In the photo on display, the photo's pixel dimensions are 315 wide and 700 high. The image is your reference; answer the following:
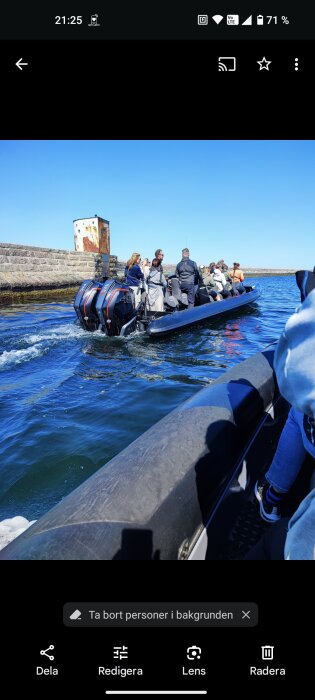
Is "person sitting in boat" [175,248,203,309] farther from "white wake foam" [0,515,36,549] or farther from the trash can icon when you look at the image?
the trash can icon

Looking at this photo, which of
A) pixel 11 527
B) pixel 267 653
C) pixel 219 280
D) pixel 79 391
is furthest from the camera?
pixel 219 280

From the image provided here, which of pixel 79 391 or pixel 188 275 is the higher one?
pixel 188 275

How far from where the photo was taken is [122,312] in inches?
278

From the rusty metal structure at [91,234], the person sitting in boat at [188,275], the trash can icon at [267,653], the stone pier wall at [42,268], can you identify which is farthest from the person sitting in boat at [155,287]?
the rusty metal structure at [91,234]

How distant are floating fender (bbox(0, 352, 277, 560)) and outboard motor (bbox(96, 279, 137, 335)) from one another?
5042mm

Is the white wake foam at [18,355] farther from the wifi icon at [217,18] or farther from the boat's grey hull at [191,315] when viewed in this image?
the wifi icon at [217,18]

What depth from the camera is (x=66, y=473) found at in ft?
8.86

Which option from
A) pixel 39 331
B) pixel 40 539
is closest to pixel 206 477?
pixel 40 539

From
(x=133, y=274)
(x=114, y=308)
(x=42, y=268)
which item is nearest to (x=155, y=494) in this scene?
(x=114, y=308)

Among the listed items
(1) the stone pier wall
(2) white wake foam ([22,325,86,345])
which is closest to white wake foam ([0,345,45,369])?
(2) white wake foam ([22,325,86,345])

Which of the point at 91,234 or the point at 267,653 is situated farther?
the point at 91,234

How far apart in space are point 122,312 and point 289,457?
5861mm

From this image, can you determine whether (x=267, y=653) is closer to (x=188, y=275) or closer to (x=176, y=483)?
(x=176, y=483)

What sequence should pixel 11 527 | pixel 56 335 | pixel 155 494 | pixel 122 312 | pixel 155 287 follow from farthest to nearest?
pixel 155 287
pixel 56 335
pixel 122 312
pixel 11 527
pixel 155 494
